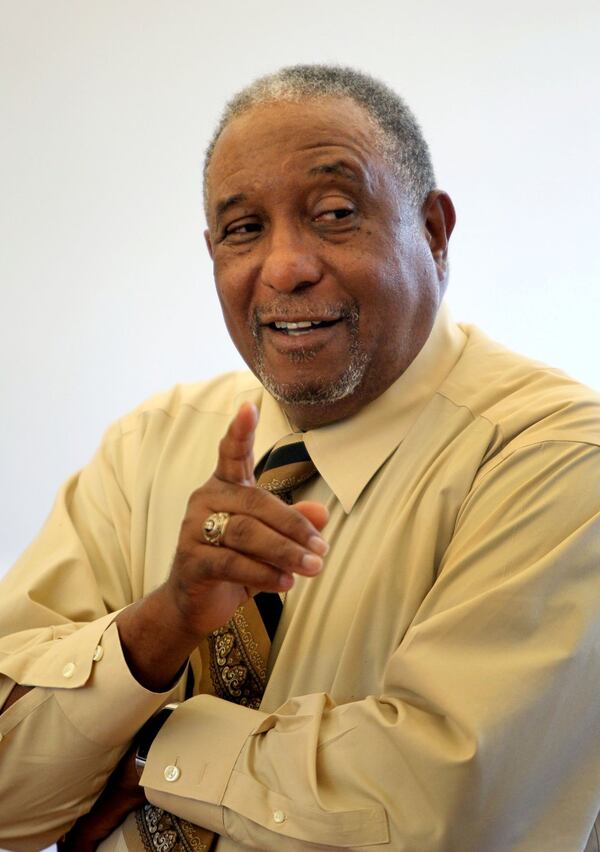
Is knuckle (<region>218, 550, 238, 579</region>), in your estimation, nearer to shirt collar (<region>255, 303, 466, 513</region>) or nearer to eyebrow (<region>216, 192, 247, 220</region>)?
shirt collar (<region>255, 303, 466, 513</region>)

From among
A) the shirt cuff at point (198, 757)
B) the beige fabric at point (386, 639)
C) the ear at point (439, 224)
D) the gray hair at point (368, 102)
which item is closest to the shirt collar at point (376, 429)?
the beige fabric at point (386, 639)

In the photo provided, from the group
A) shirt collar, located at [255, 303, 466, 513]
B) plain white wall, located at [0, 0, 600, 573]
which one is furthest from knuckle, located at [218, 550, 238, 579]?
plain white wall, located at [0, 0, 600, 573]

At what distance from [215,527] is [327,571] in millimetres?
310

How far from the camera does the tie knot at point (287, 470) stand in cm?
160

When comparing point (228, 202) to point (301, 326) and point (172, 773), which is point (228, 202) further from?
point (172, 773)

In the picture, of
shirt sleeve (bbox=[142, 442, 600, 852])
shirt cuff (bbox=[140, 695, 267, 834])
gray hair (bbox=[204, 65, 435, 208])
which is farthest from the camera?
gray hair (bbox=[204, 65, 435, 208])

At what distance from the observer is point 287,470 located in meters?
1.61

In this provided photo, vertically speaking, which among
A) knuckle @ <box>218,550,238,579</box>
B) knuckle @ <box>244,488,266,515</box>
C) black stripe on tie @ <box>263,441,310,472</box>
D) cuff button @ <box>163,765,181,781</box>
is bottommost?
cuff button @ <box>163,765,181,781</box>

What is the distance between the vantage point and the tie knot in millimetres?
1599

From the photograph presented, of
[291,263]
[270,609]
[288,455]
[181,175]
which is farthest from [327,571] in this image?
[181,175]

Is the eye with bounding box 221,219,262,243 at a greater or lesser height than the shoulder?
greater

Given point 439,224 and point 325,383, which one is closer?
point 325,383

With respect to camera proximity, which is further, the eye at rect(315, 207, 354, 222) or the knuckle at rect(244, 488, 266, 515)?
the eye at rect(315, 207, 354, 222)

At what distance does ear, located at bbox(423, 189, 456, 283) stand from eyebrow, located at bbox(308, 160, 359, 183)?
19 cm
